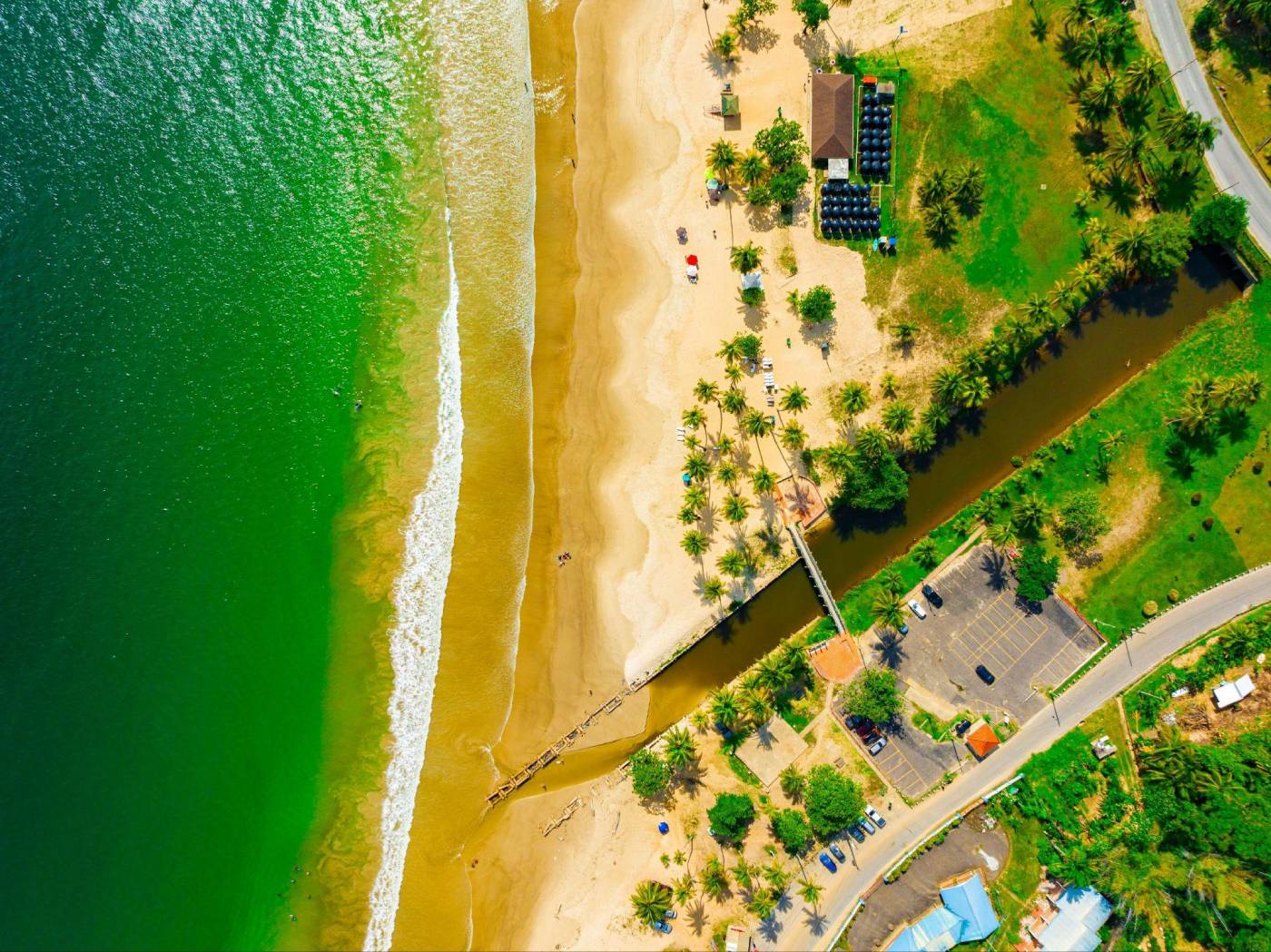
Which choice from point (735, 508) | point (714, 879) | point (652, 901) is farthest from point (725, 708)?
point (652, 901)

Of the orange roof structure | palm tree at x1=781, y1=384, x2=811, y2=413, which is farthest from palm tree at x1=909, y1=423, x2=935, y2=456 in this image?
the orange roof structure

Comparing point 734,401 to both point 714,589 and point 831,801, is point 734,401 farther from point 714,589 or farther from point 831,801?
point 831,801

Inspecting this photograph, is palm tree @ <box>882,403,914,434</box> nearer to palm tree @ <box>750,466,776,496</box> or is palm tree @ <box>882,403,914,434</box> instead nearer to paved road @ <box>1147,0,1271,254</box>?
palm tree @ <box>750,466,776,496</box>

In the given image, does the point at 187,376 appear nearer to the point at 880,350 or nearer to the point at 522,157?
the point at 522,157

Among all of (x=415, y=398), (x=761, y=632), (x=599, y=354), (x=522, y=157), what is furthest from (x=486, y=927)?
(x=522, y=157)

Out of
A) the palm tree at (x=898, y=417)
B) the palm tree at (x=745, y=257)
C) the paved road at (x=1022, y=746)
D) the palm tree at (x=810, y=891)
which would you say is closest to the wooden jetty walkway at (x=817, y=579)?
the palm tree at (x=898, y=417)

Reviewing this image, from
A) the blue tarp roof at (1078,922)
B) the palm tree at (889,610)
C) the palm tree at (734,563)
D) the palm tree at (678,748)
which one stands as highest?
the palm tree at (734,563)

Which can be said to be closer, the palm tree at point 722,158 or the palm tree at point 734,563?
the palm tree at point 722,158

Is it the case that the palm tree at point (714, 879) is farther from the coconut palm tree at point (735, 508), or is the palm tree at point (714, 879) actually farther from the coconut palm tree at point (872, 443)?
the coconut palm tree at point (872, 443)
